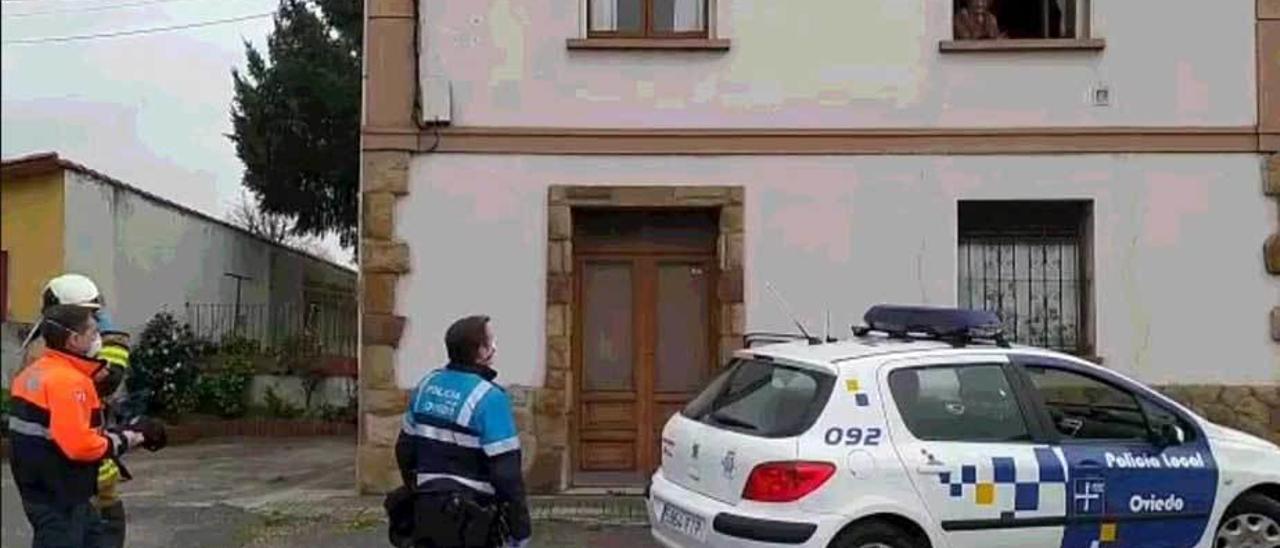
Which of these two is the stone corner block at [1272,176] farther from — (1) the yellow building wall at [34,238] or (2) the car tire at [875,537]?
(1) the yellow building wall at [34,238]

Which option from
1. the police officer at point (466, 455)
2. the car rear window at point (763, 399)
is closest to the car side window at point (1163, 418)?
the car rear window at point (763, 399)

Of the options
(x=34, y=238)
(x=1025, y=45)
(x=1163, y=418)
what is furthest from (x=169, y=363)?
(x=1163, y=418)

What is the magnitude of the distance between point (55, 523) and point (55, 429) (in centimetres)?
48

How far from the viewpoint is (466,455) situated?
232 inches

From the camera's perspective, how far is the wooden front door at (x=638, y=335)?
12.0 meters

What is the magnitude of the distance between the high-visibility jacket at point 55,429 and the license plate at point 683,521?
2730mm

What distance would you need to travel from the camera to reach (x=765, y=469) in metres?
6.95

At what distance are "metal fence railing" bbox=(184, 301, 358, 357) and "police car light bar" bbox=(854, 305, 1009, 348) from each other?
1158 cm

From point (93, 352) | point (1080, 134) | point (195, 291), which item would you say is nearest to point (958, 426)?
point (93, 352)

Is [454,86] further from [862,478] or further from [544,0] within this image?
[862,478]

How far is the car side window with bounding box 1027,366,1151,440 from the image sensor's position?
24.9 feet

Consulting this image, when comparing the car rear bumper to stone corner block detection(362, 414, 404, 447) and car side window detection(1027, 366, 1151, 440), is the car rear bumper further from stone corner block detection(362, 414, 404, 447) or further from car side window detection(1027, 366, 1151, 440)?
stone corner block detection(362, 414, 404, 447)

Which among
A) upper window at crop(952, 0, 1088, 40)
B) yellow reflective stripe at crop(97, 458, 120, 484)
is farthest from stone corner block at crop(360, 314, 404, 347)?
upper window at crop(952, 0, 1088, 40)

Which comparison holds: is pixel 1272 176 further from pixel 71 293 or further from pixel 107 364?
pixel 71 293
